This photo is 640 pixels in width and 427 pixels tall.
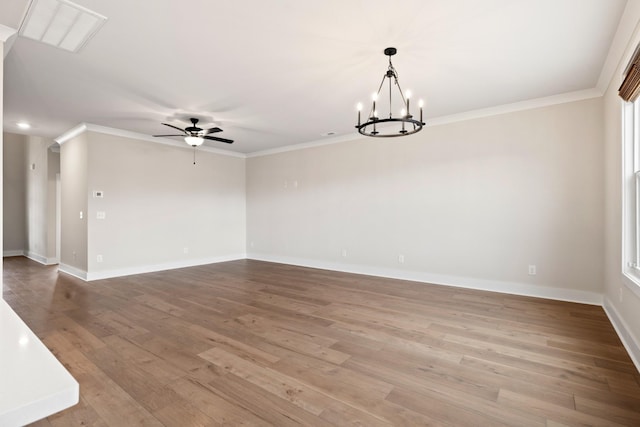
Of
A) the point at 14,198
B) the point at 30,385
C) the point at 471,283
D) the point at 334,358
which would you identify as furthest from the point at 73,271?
the point at 471,283

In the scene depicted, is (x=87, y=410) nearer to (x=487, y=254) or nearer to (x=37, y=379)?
(x=37, y=379)

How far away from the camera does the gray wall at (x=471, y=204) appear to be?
4008 mm

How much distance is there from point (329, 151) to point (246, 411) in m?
5.23

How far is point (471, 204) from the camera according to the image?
475cm

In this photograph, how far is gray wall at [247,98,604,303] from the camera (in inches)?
158

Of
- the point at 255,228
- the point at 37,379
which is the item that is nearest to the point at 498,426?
the point at 37,379

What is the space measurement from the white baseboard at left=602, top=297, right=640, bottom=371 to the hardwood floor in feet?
0.19

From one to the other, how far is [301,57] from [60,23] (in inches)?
77.8

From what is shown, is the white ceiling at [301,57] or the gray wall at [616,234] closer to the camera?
the white ceiling at [301,57]

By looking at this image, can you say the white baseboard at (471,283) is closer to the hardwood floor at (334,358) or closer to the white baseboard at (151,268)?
the hardwood floor at (334,358)

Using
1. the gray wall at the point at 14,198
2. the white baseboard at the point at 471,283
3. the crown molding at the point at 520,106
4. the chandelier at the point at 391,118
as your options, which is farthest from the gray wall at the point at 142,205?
the crown molding at the point at 520,106

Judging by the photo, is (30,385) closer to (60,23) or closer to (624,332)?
(60,23)

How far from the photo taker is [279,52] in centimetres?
299

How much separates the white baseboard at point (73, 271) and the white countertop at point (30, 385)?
559 centimetres
